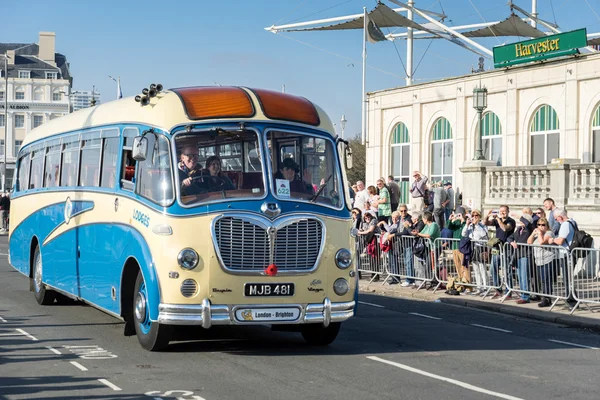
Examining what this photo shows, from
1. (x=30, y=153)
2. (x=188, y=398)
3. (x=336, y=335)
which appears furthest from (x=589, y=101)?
(x=188, y=398)

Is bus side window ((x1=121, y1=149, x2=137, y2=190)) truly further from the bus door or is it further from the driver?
the bus door

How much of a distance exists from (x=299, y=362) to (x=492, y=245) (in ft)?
28.5

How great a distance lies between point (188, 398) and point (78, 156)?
281 inches

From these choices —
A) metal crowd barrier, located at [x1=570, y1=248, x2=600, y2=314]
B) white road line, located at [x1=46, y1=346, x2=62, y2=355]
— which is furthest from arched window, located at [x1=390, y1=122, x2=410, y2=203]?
white road line, located at [x1=46, y1=346, x2=62, y2=355]

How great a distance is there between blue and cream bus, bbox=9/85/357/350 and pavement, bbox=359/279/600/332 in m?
5.60

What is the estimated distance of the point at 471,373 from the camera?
1054 centimetres

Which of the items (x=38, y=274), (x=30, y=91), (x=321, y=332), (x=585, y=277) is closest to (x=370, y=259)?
(x=585, y=277)

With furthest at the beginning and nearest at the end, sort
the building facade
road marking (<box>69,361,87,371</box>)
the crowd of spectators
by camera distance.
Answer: the building facade
the crowd of spectators
road marking (<box>69,361,87,371</box>)

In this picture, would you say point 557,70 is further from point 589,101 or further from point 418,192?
point 418,192

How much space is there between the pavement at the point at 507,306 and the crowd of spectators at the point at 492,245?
281mm

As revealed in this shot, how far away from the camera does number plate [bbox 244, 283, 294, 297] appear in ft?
36.8

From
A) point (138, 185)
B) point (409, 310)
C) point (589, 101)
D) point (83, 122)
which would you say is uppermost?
point (589, 101)

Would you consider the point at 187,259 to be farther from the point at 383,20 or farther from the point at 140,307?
the point at 383,20

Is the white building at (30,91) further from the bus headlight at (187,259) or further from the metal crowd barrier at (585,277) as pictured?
the bus headlight at (187,259)
